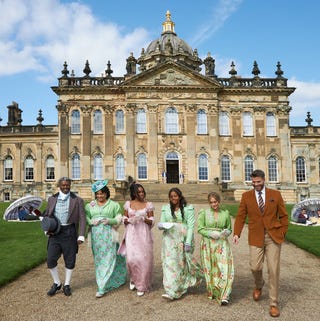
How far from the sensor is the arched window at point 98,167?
32.3 metres

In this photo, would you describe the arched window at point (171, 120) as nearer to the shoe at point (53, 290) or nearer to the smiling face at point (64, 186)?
the smiling face at point (64, 186)

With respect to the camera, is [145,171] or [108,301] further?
[145,171]

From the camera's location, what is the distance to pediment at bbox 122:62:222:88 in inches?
1272

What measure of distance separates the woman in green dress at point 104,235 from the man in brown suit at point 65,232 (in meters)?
0.21

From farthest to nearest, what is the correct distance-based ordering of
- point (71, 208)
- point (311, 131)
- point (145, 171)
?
point (311, 131) → point (145, 171) → point (71, 208)

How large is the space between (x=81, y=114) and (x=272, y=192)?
2854 centimetres

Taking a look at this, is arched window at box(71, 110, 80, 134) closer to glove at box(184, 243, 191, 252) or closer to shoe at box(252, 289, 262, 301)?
glove at box(184, 243, 191, 252)

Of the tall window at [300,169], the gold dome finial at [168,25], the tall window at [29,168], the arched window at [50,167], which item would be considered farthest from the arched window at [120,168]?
the gold dome finial at [168,25]

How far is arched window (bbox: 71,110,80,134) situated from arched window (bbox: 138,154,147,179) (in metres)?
6.13

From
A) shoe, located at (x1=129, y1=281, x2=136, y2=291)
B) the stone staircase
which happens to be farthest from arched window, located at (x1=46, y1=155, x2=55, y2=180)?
shoe, located at (x1=129, y1=281, x2=136, y2=291)

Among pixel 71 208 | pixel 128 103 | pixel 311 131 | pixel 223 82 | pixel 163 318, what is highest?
pixel 223 82

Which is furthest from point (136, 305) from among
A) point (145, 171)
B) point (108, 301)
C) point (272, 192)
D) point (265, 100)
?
point (265, 100)

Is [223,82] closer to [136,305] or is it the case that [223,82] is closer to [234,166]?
[234,166]

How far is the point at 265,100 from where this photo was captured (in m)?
33.4
